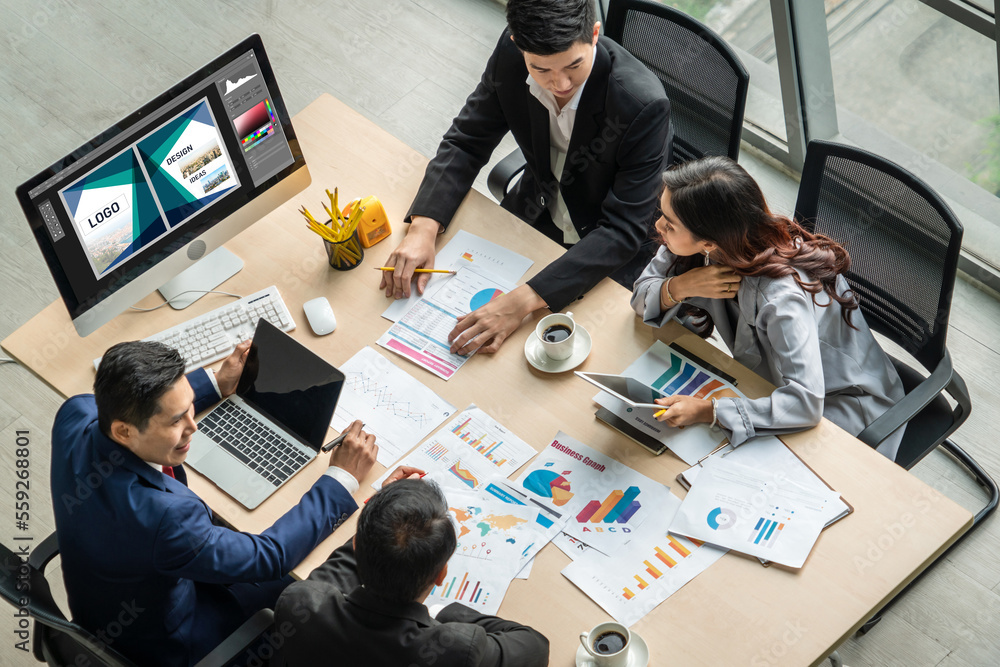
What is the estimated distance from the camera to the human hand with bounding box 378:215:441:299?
2.36m

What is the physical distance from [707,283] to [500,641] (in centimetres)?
98

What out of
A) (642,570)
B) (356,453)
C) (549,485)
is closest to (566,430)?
(549,485)

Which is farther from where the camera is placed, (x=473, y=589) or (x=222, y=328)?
(x=222, y=328)

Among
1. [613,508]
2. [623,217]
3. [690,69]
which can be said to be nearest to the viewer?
[613,508]

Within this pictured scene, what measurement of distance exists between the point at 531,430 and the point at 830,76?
212 cm

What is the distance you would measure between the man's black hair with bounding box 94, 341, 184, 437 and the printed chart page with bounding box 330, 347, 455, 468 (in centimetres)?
43

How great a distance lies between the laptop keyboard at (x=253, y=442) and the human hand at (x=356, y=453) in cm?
10

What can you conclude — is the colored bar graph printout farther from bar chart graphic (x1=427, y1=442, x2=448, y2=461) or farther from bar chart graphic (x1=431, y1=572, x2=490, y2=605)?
bar chart graphic (x1=427, y1=442, x2=448, y2=461)

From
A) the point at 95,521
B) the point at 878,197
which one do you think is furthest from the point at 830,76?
the point at 95,521

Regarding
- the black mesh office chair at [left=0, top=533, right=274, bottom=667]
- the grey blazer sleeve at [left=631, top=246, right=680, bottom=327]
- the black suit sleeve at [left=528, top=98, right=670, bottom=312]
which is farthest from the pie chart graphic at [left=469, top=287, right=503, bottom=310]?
the black mesh office chair at [left=0, top=533, right=274, bottom=667]

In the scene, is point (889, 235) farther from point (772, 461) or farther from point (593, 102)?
point (593, 102)

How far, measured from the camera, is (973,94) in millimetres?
3080

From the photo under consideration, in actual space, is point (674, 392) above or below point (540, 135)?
below

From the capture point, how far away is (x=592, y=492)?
1.99m
